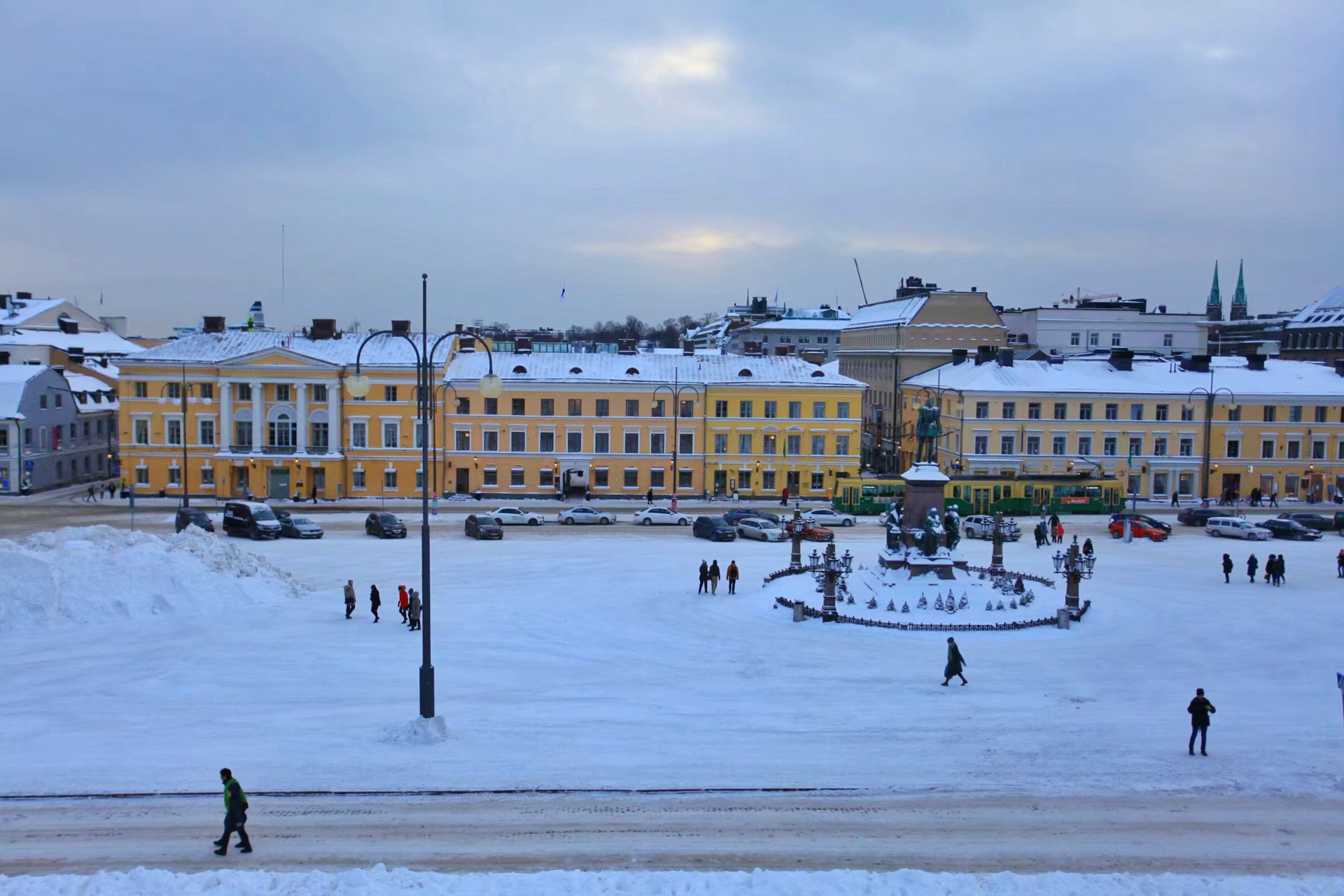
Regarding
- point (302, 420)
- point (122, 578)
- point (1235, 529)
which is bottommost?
point (1235, 529)

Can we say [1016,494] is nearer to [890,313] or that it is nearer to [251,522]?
[890,313]

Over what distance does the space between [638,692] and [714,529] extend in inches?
1132

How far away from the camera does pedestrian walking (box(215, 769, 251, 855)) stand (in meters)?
15.0

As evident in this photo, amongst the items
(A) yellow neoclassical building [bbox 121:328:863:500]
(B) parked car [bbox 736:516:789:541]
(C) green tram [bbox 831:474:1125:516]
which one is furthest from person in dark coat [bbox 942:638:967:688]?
(A) yellow neoclassical building [bbox 121:328:863:500]

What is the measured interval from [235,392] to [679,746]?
183 ft

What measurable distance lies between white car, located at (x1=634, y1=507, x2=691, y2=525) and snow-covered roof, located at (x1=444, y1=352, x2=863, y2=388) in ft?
42.3

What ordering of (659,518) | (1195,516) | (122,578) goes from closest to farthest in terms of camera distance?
1. (122,578)
2. (659,518)
3. (1195,516)

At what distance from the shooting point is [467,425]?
2689 inches

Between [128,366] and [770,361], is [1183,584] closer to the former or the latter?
[770,361]

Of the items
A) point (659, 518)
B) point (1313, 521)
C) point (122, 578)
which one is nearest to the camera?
point (122, 578)

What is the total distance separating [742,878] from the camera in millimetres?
14359

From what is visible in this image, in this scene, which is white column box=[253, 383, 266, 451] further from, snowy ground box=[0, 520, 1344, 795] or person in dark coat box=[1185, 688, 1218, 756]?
person in dark coat box=[1185, 688, 1218, 756]

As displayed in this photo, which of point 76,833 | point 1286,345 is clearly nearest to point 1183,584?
point 76,833

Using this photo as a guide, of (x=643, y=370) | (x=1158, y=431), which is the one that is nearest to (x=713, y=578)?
(x=643, y=370)
